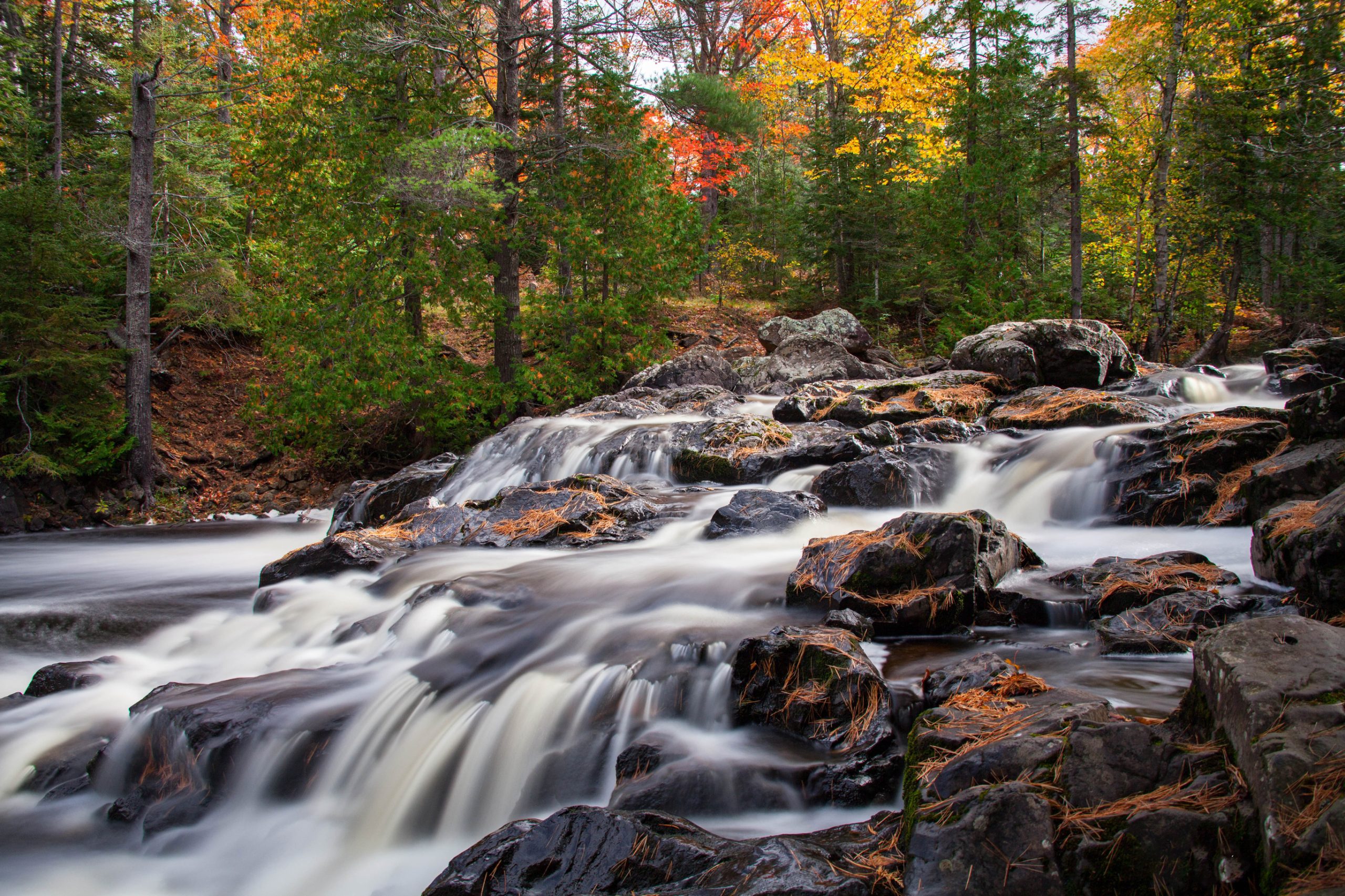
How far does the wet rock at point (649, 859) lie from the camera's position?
218 cm

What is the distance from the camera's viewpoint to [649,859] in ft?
7.76

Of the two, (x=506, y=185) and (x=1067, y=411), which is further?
(x=506, y=185)

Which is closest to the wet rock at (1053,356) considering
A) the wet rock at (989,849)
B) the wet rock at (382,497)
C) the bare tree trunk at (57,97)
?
the wet rock at (382,497)

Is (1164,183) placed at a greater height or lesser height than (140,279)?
greater

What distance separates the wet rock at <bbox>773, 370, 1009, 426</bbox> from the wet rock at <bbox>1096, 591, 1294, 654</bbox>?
5969mm

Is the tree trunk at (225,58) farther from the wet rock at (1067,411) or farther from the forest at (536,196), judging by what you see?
the wet rock at (1067,411)

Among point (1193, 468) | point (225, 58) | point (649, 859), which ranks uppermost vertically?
point (225, 58)

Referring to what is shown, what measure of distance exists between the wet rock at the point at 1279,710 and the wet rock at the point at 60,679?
5446 millimetres

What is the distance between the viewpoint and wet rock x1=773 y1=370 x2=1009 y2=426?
32.4ft

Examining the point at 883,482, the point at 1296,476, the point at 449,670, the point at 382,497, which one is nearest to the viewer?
the point at 449,670

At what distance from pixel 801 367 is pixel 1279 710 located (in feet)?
44.6

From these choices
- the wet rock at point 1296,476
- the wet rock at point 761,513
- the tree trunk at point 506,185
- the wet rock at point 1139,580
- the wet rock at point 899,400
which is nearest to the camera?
the wet rock at point 1139,580

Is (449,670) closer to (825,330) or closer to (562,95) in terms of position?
(825,330)

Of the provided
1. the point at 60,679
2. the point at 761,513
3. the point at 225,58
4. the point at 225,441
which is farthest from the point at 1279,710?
the point at 225,58
